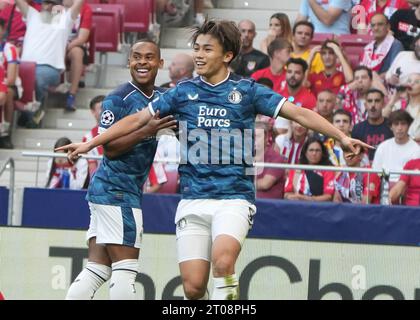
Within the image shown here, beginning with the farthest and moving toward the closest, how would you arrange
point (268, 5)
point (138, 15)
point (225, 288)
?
point (268, 5)
point (138, 15)
point (225, 288)

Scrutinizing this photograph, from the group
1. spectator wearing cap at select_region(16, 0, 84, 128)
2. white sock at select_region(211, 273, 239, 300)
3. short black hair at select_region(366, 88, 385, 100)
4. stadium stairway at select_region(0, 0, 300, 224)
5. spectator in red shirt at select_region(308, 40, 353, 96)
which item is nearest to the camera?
white sock at select_region(211, 273, 239, 300)

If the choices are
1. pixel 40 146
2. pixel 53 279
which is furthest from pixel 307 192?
pixel 40 146

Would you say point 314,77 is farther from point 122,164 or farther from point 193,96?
point 193,96

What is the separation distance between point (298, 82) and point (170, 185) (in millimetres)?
2257

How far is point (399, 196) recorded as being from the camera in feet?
43.9

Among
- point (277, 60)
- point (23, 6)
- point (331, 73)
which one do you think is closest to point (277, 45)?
point (277, 60)

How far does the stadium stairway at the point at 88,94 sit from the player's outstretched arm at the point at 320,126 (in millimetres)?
5612

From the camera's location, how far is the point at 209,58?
9.42 m

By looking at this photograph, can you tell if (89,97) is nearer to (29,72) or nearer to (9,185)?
(29,72)

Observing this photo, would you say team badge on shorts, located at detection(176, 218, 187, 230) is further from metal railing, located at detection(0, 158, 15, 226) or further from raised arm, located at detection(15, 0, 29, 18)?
raised arm, located at detection(15, 0, 29, 18)

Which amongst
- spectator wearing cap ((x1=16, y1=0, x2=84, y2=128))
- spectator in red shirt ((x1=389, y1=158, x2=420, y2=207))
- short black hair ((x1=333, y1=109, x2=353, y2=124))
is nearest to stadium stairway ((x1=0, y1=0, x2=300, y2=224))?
spectator wearing cap ((x1=16, y1=0, x2=84, y2=128))

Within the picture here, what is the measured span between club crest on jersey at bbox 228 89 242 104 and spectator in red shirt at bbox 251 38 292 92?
6158mm

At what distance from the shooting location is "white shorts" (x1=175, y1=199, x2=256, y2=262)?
9.28 meters

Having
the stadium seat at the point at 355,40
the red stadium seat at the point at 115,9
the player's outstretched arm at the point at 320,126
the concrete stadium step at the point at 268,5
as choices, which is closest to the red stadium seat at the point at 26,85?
the red stadium seat at the point at 115,9
